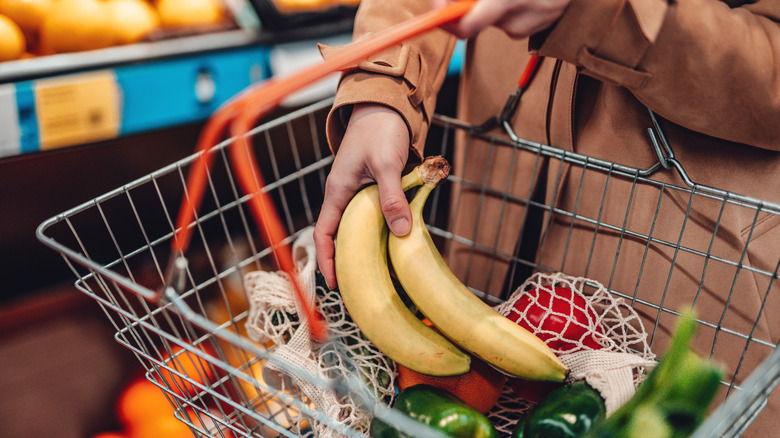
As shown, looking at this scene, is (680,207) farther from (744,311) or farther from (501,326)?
(501,326)

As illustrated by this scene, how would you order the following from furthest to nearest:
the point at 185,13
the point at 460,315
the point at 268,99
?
1. the point at 185,13
2. the point at 460,315
3. the point at 268,99

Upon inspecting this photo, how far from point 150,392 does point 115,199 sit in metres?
0.46

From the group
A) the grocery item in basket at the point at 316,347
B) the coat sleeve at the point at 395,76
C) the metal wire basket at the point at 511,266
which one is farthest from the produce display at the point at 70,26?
the grocery item in basket at the point at 316,347

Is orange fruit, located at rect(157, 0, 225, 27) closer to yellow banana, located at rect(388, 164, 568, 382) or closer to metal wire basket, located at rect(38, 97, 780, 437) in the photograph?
metal wire basket, located at rect(38, 97, 780, 437)

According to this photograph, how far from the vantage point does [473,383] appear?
64 cm

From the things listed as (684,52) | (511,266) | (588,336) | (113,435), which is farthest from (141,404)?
(684,52)

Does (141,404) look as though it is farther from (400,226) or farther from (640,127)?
(640,127)

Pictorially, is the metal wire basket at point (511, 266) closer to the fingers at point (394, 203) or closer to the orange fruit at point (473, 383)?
the orange fruit at point (473, 383)

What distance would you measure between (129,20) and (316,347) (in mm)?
985

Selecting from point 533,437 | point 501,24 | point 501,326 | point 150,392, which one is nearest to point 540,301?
point 501,326

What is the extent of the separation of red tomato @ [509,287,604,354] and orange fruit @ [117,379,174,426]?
2.70ft

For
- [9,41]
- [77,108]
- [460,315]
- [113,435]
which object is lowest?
[113,435]

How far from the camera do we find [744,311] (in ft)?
2.39

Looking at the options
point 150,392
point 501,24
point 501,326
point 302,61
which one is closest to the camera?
point 501,24
